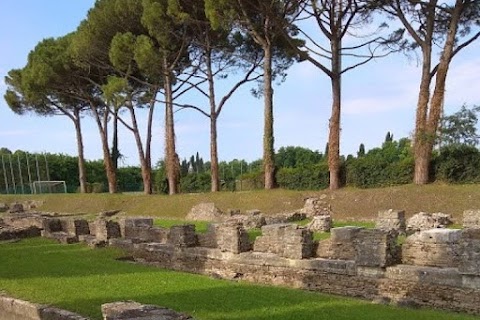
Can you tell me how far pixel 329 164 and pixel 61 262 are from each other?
1486 cm

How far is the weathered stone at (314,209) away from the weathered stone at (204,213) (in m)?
3.84

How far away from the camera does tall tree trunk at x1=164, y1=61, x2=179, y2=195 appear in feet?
100

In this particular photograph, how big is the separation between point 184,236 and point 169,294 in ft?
14.9

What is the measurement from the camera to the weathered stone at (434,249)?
27.8ft

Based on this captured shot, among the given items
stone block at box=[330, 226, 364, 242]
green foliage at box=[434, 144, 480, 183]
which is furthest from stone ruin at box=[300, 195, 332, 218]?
stone block at box=[330, 226, 364, 242]

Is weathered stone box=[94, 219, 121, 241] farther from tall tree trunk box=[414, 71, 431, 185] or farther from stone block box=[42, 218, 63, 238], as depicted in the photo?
tall tree trunk box=[414, 71, 431, 185]

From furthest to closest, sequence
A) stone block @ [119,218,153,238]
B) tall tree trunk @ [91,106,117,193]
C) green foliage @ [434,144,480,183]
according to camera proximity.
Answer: tall tree trunk @ [91,106,117,193]
green foliage @ [434,144,480,183]
stone block @ [119,218,153,238]

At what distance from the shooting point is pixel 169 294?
26.2 ft

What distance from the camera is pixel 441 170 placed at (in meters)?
21.3

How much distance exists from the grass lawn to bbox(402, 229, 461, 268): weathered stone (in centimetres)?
140

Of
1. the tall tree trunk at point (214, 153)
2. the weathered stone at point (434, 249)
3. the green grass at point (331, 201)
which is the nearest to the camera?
the weathered stone at point (434, 249)

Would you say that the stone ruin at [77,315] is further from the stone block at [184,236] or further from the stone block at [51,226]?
the stone block at [51,226]

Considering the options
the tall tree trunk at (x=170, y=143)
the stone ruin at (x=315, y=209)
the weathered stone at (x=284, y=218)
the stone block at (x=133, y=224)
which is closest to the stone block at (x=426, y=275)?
the stone block at (x=133, y=224)

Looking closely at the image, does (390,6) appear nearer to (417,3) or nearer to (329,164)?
(417,3)
